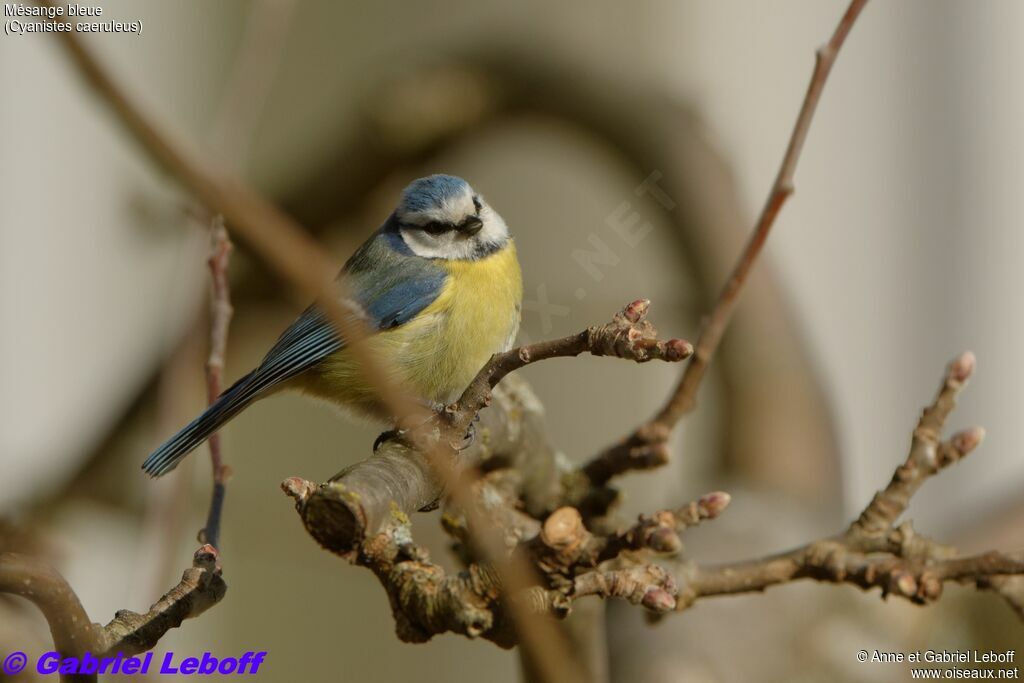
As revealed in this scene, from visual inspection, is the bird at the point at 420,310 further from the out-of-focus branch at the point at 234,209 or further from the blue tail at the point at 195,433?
the out-of-focus branch at the point at 234,209

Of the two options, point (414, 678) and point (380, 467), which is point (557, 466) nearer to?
point (380, 467)

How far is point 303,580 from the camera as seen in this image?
3031 millimetres

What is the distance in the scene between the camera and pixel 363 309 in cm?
131

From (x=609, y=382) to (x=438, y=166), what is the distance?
0.59 meters

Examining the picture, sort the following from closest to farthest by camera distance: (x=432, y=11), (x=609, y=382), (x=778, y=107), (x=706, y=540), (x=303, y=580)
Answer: (x=706, y=540) → (x=609, y=382) → (x=778, y=107) → (x=432, y=11) → (x=303, y=580)

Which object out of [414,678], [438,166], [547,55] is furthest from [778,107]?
[414,678]

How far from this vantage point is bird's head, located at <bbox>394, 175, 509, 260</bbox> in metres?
1.30

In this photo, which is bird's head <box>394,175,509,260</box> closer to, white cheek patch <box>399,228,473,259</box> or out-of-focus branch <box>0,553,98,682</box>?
white cheek patch <box>399,228,473,259</box>

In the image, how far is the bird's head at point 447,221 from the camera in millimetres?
1296

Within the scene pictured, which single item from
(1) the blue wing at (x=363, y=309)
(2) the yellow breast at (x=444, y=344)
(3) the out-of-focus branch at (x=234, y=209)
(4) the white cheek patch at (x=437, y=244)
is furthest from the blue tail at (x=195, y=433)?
(3) the out-of-focus branch at (x=234, y=209)

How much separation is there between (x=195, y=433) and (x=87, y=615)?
516mm

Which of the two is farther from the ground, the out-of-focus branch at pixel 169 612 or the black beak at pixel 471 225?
the black beak at pixel 471 225

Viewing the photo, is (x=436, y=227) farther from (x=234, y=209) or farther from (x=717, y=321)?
(x=234, y=209)

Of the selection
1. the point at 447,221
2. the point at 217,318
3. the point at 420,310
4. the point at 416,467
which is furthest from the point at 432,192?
the point at 416,467
